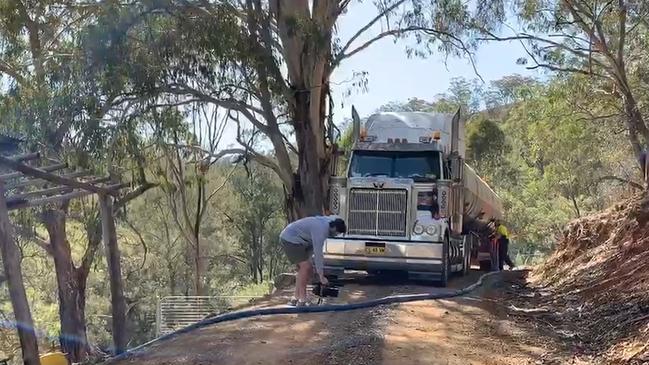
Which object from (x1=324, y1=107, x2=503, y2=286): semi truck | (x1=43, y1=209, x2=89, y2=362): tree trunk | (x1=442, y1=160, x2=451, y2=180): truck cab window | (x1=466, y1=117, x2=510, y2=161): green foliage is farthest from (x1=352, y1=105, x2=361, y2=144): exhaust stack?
(x1=466, y1=117, x2=510, y2=161): green foliage

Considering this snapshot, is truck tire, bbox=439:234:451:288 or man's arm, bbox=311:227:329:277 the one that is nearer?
man's arm, bbox=311:227:329:277

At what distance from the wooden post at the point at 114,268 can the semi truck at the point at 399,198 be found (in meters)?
4.67

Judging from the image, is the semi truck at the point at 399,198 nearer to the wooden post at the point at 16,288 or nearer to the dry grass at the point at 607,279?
the dry grass at the point at 607,279

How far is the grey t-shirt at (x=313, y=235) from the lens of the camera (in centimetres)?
1127

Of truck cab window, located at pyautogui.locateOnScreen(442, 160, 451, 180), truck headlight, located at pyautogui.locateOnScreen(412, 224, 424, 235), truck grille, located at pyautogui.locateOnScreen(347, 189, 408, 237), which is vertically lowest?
truck headlight, located at pyautogui.locateOnScreen(412, 224, 424, 235)

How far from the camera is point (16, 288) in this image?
27.6 ft

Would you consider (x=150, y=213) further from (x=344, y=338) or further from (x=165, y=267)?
(x=344, y=338)

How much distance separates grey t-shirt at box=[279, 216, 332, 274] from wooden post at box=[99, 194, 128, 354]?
3.27 meters

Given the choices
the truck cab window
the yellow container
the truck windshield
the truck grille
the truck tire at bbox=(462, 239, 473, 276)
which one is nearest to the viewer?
the yellow container

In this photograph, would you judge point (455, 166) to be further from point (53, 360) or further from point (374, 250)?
point (53, 360)

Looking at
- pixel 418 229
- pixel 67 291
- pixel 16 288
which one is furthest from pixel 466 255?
pixel 16 288

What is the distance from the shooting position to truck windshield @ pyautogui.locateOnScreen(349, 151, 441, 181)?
16.8m

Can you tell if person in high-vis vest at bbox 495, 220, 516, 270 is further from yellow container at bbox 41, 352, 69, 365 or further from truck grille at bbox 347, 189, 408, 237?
yellow container at bbox 41, 352, 69, 365

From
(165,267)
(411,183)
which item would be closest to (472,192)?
(411,183)
